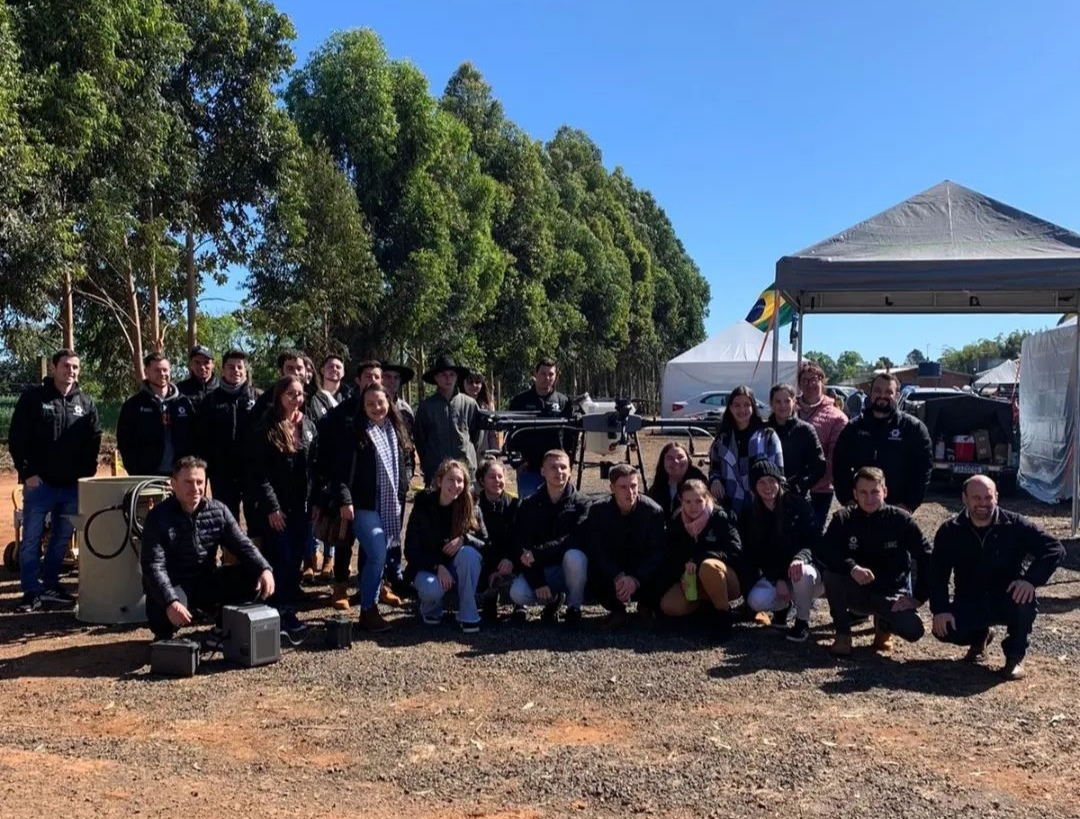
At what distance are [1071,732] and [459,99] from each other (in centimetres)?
3191

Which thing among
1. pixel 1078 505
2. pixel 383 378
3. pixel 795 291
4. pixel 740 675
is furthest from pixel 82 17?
pixel 1078 505

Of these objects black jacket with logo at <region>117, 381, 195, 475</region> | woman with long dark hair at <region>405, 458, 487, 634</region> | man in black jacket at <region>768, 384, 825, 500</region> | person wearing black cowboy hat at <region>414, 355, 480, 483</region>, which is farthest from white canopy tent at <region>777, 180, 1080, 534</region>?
black jacket with logo at <region>117, 381, 195, 475</region>

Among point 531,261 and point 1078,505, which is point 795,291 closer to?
point 1078,505

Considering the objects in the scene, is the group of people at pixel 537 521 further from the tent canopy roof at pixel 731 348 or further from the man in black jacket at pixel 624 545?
the tent canopy roof at pixel 731 348

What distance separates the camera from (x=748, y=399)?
6605 millimetres

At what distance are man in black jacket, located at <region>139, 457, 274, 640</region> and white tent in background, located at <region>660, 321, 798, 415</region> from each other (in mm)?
27667

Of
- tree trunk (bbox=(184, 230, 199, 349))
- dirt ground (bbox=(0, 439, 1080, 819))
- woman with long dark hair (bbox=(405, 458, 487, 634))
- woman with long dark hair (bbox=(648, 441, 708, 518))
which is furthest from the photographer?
tree trunk (bbox=(184, 230, 199, 349))

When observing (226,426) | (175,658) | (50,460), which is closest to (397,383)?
(226,426)

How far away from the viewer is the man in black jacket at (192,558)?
5523mm

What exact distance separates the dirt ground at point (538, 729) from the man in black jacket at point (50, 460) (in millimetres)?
635

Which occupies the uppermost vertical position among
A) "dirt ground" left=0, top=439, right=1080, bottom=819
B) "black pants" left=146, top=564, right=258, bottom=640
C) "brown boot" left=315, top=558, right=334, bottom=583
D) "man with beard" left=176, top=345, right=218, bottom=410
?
"man with beard" left=176, top=345, right=218, bottom=410

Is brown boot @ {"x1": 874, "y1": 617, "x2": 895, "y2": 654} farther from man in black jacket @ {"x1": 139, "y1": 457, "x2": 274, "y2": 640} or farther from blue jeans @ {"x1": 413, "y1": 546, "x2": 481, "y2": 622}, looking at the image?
man in black jacket @ {"x1": 139, "y1": 457, "x2": 274, "y2": 640}

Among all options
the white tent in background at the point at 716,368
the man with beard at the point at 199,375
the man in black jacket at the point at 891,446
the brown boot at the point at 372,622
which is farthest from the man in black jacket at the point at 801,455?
the white tent in background at the point at 716,368

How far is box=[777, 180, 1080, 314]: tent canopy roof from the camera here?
824cm
